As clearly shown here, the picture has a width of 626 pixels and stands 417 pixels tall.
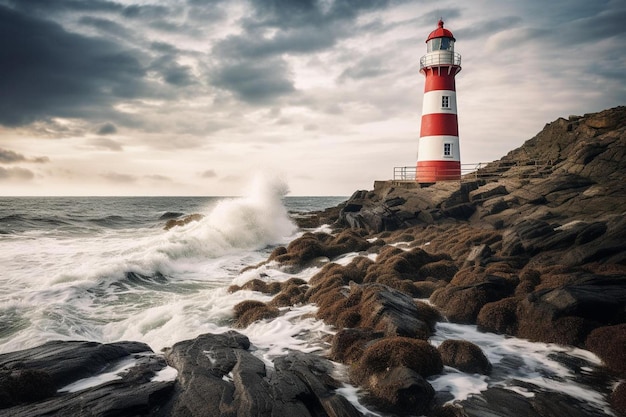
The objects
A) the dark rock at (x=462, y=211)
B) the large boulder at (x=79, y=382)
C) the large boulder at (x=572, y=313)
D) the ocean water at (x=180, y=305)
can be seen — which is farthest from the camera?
the dark rock at (x=462, y=211)

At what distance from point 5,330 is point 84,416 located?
7611 mm

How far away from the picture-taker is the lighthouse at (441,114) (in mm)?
29672

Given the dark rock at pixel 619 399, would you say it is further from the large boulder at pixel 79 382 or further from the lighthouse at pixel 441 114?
the lighthouse at pixel 441 114

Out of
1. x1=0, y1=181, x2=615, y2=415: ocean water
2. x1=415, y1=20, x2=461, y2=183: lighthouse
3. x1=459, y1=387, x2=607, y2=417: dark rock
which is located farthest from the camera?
x1=415, y1=20, x2=461, y2=183: lighthouse

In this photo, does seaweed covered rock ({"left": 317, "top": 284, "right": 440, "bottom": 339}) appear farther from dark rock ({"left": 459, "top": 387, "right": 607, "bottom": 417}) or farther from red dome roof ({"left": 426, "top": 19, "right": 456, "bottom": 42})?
red dome roof ({"left": 426, "top": 19, "right": 456, "bottom": 42})

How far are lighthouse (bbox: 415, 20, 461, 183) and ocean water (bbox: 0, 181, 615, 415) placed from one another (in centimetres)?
1320

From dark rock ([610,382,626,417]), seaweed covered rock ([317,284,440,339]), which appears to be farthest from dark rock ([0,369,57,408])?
dark rock ([610,382,626,417])

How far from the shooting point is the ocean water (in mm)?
6500

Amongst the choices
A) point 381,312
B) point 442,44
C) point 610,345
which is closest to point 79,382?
point 381,312

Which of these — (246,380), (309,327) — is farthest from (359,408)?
(309,327)

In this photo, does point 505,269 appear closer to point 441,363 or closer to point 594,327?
point 594,327

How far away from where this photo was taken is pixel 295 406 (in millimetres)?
5012

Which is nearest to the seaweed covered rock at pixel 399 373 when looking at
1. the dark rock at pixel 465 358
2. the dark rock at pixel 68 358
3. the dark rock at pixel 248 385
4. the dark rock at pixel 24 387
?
the dark rock at pixel 465 358

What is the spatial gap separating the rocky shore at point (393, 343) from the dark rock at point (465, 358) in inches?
0.9
